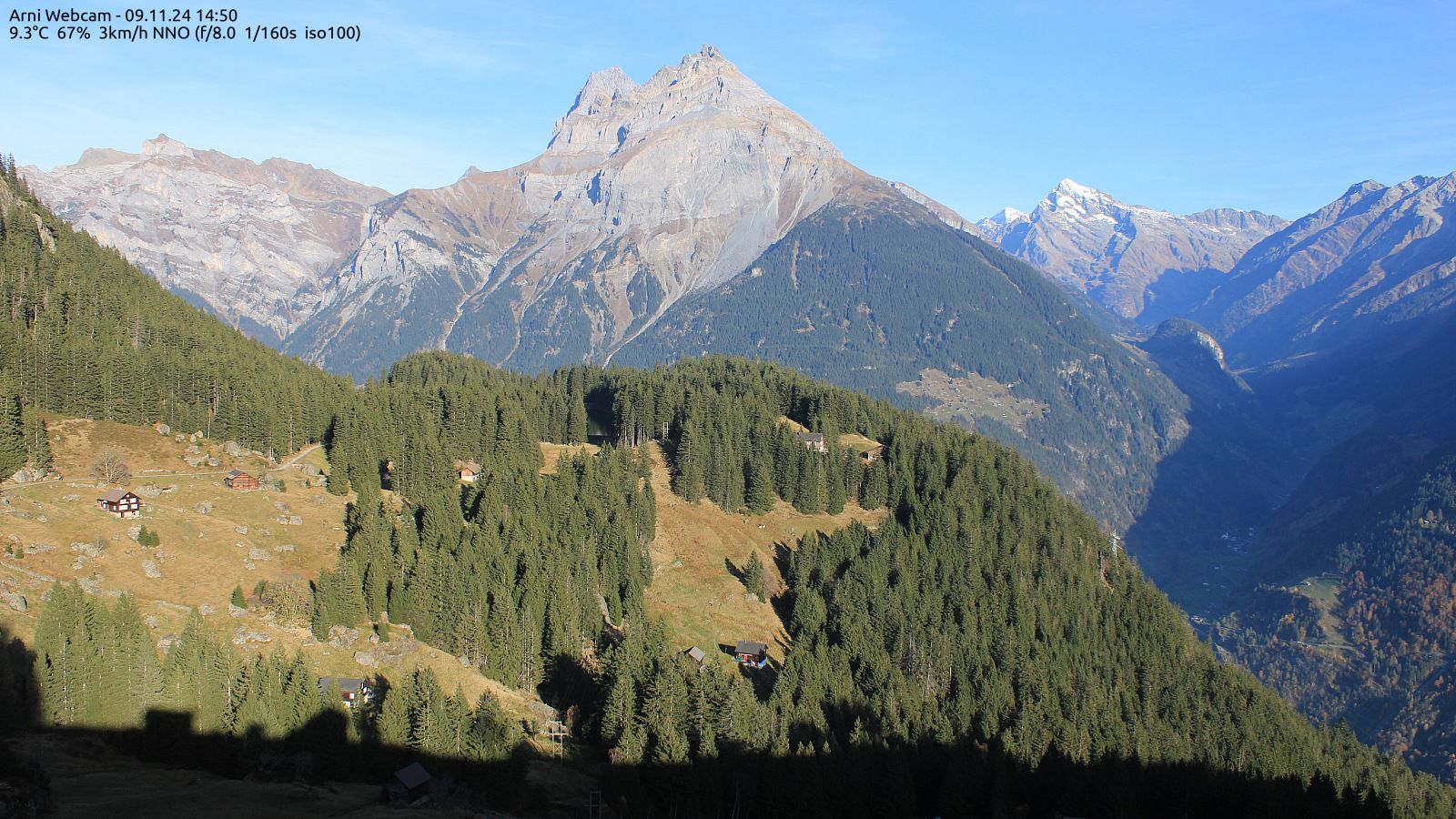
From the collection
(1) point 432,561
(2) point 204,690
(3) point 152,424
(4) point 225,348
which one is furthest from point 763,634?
(4) point 225,348

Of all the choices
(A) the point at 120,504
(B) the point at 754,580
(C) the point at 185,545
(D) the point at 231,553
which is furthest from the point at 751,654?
(A) the point at 120,504

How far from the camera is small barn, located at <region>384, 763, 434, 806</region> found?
7125 centimetres

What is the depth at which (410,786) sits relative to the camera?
236ft

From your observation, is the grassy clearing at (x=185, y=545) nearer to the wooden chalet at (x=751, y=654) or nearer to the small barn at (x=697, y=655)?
the small barn at (x=697, y=655)

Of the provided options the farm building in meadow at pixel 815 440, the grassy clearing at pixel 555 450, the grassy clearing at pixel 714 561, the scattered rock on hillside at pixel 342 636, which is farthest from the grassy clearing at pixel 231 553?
the farm building in meadow at pixel 815 440

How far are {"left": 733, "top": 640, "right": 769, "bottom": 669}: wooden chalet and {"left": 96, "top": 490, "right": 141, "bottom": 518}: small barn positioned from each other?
6822cm

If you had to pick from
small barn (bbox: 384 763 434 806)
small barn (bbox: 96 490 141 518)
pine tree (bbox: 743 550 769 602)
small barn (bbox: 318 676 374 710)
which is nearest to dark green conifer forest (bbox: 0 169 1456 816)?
small barn (bbox: 318 676 374 710)

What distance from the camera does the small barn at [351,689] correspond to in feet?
283

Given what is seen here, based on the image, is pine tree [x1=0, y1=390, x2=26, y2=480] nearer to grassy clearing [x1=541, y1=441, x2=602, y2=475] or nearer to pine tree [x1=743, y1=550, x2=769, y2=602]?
grassy clearing [x1=541, y1=441, x2=602, y2=475]

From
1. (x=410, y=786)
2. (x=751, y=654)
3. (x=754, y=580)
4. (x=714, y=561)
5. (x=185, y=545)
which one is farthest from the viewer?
(x=714, y=561)

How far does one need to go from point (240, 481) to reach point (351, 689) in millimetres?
43995

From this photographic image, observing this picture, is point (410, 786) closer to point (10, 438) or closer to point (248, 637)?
point (248, 637)

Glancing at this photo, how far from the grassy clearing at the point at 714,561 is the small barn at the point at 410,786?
46.7 m

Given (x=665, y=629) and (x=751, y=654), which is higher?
(x=665, y=629)
